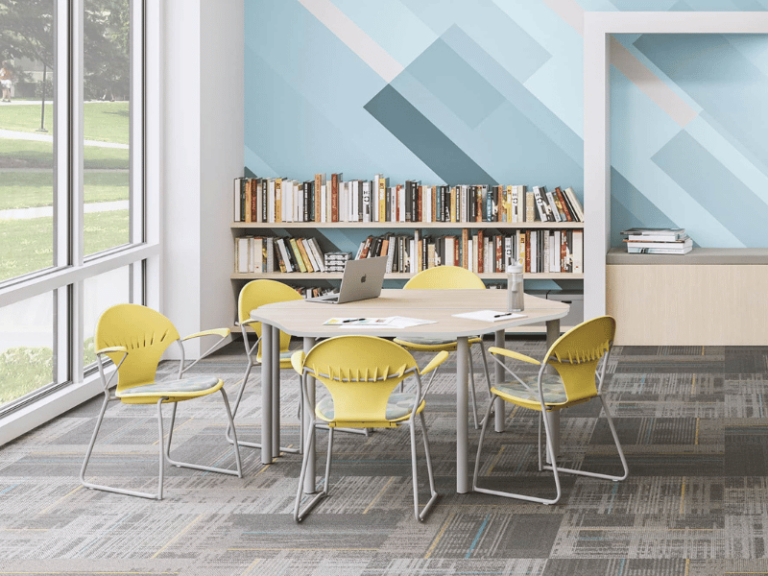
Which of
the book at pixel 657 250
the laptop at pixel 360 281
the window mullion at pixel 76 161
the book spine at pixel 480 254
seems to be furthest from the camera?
the book spine at pixel 480 254

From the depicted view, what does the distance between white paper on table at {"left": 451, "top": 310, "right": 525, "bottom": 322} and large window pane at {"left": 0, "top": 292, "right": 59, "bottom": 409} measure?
95.9 inches

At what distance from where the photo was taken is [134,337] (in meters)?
4.82

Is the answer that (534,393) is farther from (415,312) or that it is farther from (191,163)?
(191,163)

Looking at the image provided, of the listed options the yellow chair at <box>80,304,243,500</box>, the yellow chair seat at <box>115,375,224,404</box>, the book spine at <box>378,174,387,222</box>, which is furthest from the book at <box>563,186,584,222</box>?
the yellow chair seat at <box>115,375,224,404</box>

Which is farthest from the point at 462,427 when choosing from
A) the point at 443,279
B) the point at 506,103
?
the point at 506,103

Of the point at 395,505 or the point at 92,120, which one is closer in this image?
the point at 395,505

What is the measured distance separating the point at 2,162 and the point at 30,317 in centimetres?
93

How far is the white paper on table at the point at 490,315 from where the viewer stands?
4.72m

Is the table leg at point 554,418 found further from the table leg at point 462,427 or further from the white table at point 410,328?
the table leg at point 462,427

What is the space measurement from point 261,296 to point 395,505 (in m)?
1.69

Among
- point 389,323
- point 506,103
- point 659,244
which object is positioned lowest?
point 389,323

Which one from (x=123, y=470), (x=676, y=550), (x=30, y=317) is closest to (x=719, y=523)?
(x=676, y=550)

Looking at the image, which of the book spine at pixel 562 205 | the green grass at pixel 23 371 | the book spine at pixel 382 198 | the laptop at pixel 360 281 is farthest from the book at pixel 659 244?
the green grass at pixel 23 371

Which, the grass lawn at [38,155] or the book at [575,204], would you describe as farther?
the book at [575,204]
